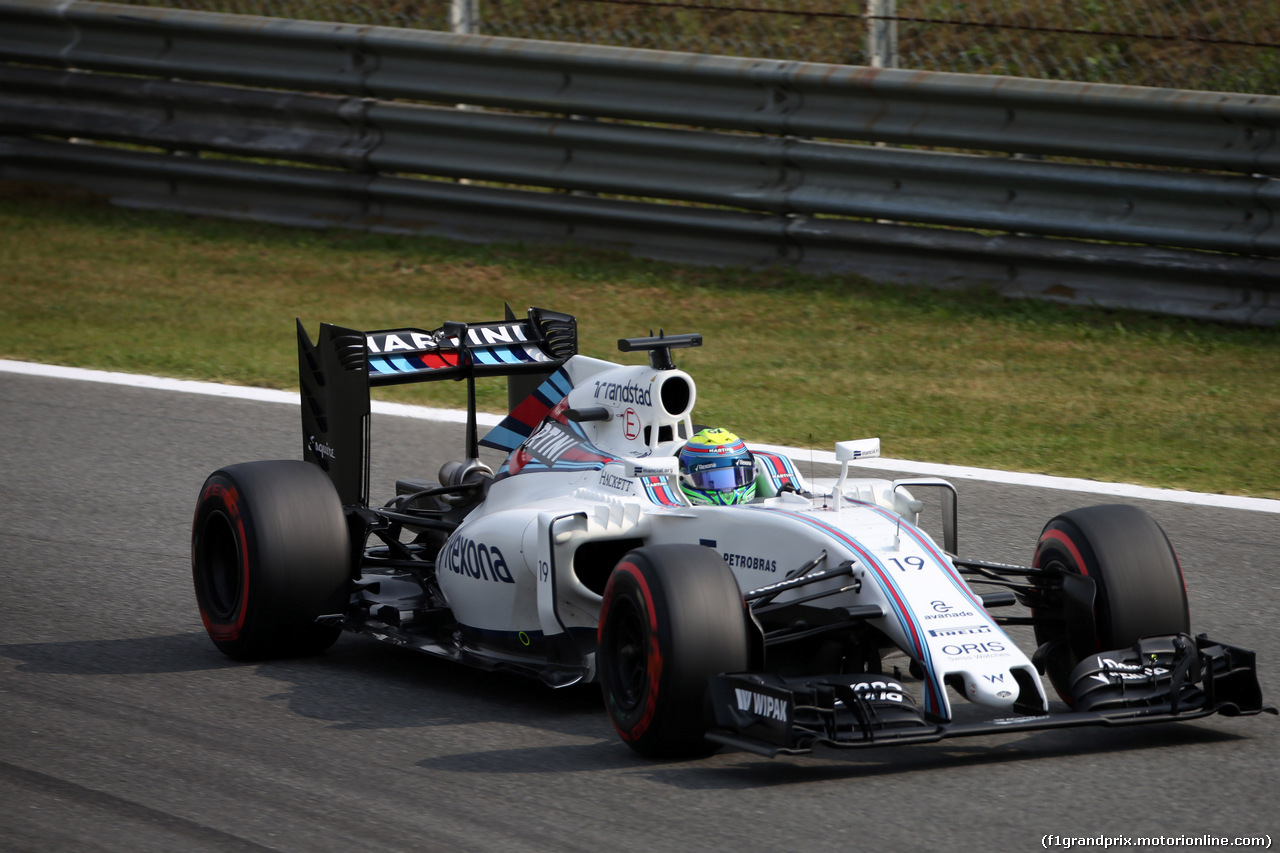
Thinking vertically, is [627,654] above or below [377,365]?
below

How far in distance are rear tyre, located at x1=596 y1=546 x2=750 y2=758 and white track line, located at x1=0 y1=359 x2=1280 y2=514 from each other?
8.03ft

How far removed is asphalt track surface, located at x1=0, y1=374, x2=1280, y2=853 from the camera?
471 centimetres

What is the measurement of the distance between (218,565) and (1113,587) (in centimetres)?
336

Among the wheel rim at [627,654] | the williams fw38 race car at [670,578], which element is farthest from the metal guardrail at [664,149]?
the wheel rim at [627,654]

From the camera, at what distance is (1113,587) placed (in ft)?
18.4

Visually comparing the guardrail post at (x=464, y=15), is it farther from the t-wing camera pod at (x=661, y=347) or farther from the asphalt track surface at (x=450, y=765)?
the t-wing camera pod at (x=661, y=347)

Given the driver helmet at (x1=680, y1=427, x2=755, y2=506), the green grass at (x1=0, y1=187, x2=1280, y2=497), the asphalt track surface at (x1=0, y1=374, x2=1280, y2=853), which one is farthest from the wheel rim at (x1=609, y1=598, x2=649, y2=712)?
the green grass at (x1=0, y1=187, x2=1280, y2=497)

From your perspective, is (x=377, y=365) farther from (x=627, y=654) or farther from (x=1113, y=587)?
(x=1113, y=587)

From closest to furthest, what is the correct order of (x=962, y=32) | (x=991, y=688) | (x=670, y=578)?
1. (x=991, y=688)
2. (x=670, y=578)
3. (x=962, y=32)

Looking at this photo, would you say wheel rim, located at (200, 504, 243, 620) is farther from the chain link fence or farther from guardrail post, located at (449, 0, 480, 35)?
guardrail post, located at (449, 0, 480, 35)

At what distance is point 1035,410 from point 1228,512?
1.98 m

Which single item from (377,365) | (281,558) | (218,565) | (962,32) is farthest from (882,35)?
(281,558)

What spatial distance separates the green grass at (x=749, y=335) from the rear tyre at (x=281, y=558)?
12.0 feet

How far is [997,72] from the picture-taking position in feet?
40.3
